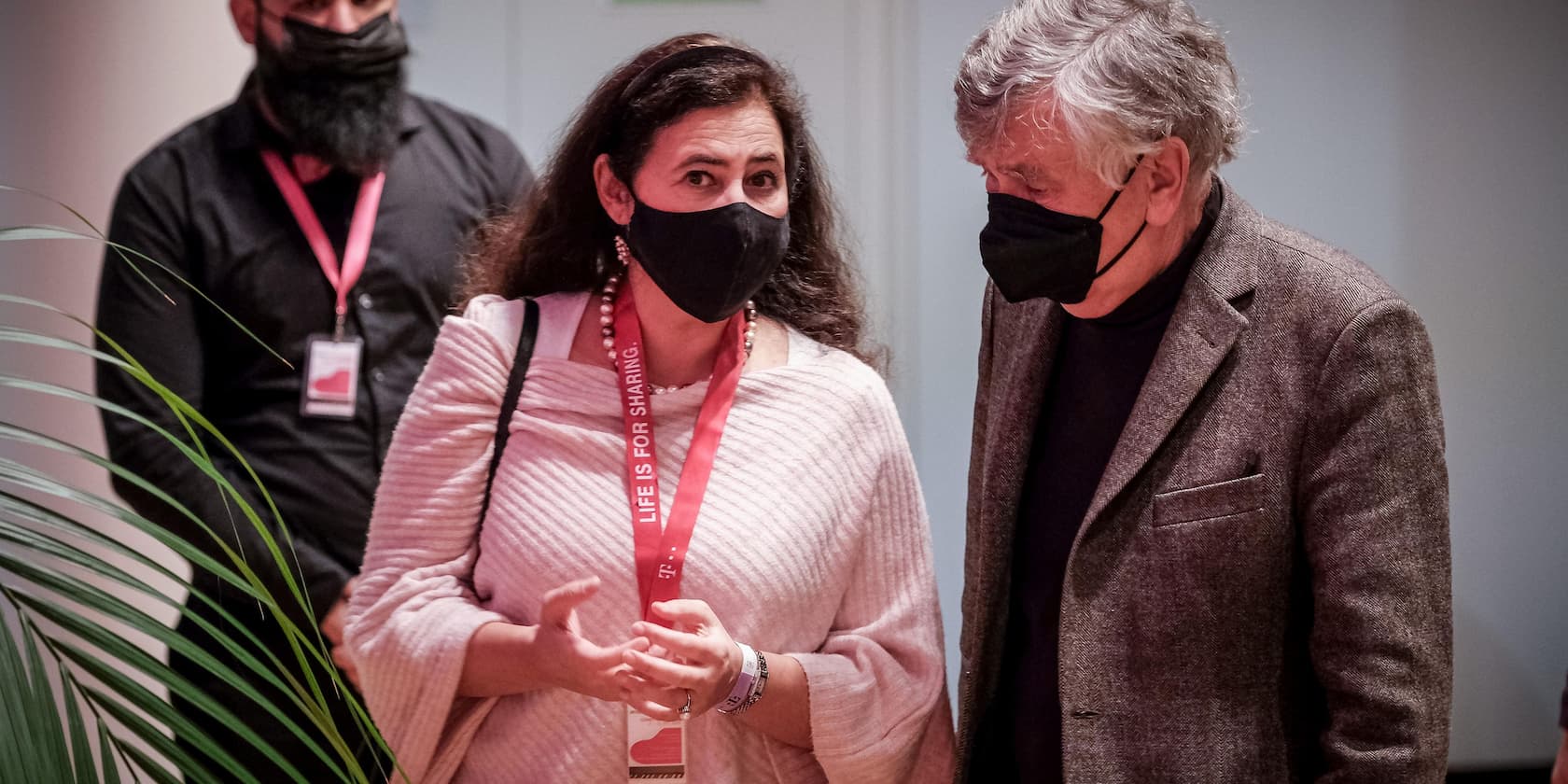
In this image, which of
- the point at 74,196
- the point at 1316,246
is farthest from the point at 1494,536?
the point at 74,196

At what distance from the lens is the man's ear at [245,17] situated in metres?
2.83

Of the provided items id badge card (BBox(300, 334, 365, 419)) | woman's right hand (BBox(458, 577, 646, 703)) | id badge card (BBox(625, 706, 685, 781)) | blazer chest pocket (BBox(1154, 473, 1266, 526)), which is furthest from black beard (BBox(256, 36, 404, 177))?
blazer chest pocket (BBox(1154, 473, 1266, 526))

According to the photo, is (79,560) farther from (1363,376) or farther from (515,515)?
(1363,376)

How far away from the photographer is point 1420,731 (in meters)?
1.50

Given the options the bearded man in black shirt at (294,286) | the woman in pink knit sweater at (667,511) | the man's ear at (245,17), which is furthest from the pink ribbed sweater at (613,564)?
the man's ear at (245,17)

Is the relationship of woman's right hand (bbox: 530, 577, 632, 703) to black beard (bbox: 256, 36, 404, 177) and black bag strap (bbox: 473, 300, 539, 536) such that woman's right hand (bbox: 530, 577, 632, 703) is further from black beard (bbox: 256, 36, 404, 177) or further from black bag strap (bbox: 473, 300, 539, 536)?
black beard (bbox: 256, 36, 404, 177)

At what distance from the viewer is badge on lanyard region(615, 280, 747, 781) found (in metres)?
1.84

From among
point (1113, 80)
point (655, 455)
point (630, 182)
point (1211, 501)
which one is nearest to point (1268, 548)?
point (1211, 501)

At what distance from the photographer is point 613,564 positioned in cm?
185

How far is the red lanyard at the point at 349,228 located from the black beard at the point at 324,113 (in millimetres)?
42

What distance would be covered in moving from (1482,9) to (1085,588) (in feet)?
9.63

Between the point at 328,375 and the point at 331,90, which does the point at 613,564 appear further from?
the point at 331,90

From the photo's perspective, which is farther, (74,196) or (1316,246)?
(74,196)

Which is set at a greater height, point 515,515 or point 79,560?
point 79,560
